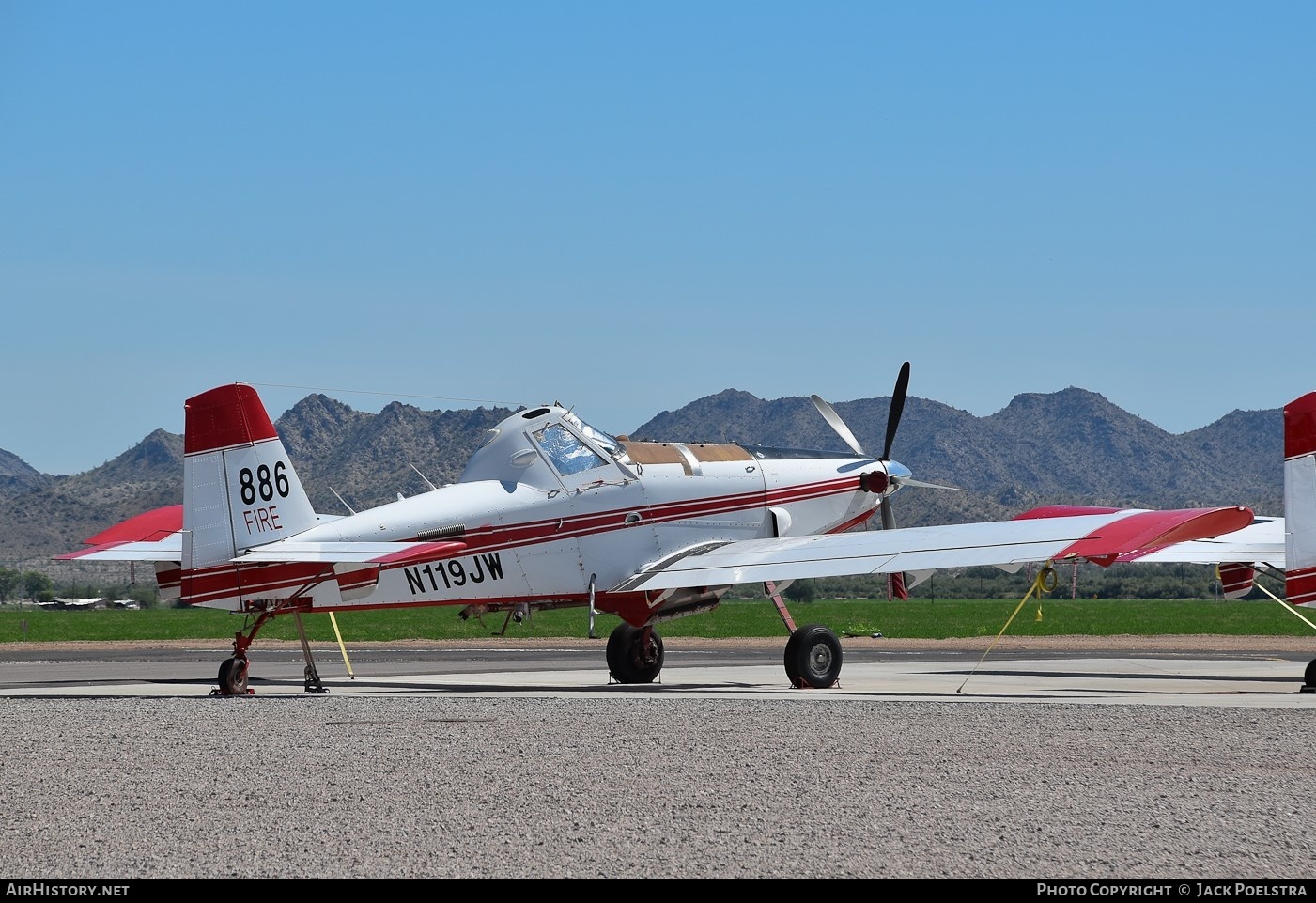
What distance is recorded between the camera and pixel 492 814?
367 inches

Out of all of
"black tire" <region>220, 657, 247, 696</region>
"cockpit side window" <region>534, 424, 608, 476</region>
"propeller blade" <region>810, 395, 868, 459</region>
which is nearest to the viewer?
"black tire" <region>220, 657, 247, 696</region>

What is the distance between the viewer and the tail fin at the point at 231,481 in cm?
1814

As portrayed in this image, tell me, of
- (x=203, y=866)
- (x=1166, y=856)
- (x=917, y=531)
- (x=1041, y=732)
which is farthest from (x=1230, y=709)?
(x=203, y=866)

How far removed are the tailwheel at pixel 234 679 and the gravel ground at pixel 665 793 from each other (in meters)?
2.57

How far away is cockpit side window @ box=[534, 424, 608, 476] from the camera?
2030 cm

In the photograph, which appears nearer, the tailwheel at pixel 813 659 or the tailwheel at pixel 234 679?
the tailwheel at pixel 234 679

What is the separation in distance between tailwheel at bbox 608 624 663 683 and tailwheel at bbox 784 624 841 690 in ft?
8.70

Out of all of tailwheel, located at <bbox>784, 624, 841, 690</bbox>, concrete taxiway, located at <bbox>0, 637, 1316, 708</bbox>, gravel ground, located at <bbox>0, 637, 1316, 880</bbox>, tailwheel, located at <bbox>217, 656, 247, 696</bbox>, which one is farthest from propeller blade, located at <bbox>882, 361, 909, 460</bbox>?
tailwheel, located at <bbox>217, 656, 247, 696</bbox>

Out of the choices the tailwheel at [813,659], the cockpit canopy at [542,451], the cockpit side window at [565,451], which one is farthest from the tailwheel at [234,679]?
the tailwheel at [813,659]

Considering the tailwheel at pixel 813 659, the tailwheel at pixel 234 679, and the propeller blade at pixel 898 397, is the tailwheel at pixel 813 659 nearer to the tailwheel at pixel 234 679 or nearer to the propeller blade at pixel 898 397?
the propeller blade at pixel 898 397

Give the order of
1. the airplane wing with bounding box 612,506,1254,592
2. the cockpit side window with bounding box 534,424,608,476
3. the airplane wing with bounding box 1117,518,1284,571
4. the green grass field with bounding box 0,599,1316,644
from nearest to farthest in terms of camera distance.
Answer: the airplane wing with bounding box 612,506,1254,592 < the cockpit side window with bounding box 534,424,608,476 < the airplane wing with bounding box 1117,518,1284,571 < the green grass field with bounding box 0,599,1316,644

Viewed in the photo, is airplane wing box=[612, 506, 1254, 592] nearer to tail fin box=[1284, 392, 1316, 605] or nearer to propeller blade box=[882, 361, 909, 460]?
tail fin box=[1284, 392, 1316, 605]

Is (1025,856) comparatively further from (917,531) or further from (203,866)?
(917,531)

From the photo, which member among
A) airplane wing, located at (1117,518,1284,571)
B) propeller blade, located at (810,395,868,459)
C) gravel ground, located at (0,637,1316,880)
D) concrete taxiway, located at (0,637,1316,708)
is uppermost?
propeller blade, located at (810,395,868,459)
